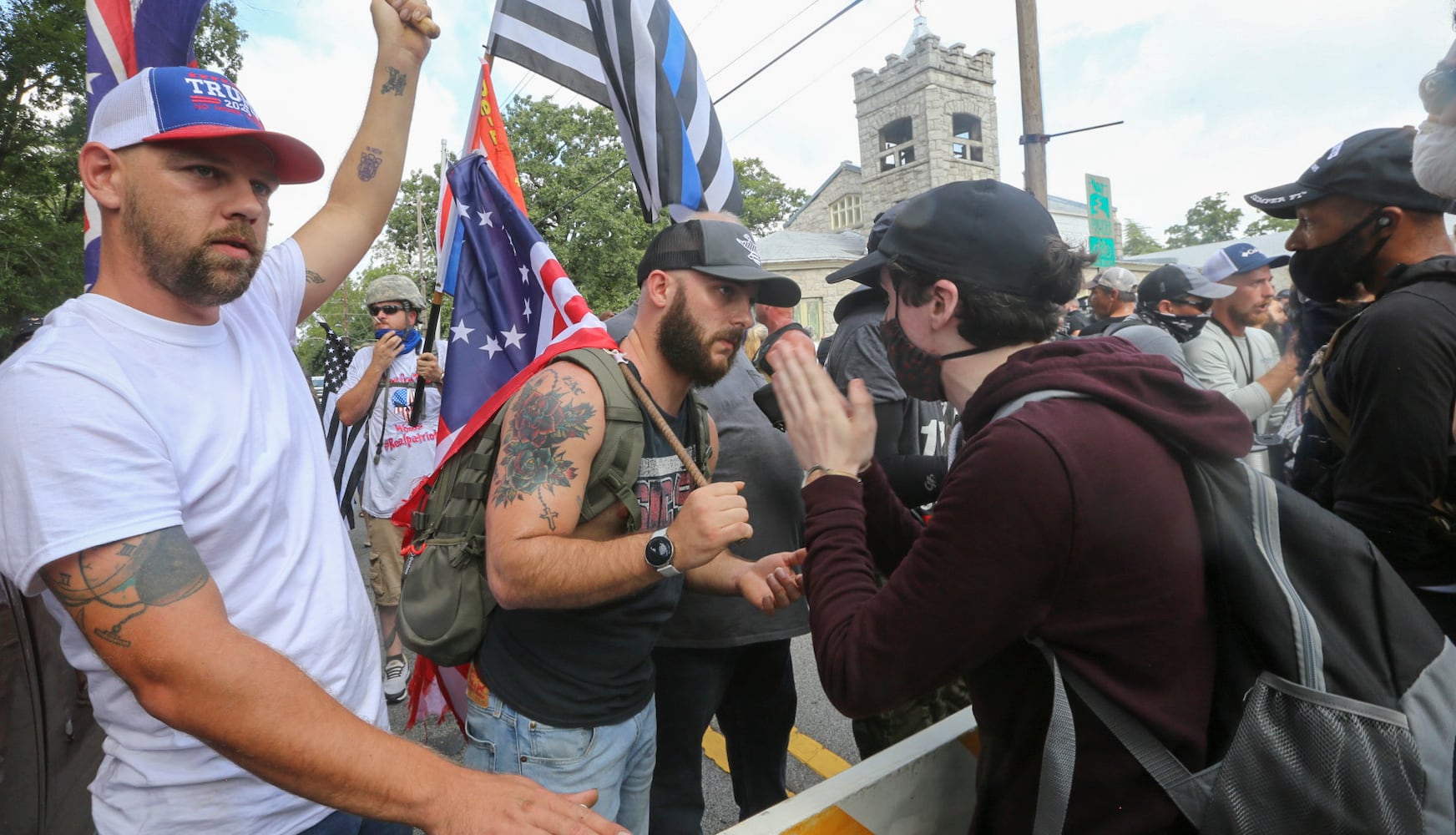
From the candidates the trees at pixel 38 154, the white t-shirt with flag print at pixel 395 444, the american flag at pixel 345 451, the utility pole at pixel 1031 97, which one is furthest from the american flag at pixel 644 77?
the trees at pixel 38 154

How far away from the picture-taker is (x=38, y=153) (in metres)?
10.8

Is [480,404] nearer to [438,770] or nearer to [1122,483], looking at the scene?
[438,770]

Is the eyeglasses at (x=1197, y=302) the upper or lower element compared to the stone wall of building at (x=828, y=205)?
lower

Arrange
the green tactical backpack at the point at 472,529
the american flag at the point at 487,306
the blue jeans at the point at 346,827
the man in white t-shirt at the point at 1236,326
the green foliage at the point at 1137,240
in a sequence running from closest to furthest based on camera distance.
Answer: the blue jeans at the point at 346,827 < the green tactical backpack at the point at 472,529 < the american flag at the point at 487,306 < the man in white t-shirt at the point at 1236,326 < the green foliage at the point at 1137,240

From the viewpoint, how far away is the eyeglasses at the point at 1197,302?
209 inches

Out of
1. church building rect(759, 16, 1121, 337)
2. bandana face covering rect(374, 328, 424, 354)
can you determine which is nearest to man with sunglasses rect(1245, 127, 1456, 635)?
bandana face covering rect(374, 328, 424, 354)

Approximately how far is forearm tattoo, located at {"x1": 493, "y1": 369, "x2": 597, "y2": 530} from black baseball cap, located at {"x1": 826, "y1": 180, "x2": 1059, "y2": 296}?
35.3 inches

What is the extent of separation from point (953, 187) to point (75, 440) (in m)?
1.75

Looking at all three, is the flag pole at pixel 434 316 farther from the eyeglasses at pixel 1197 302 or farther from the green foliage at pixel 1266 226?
the green foliage at pixel 1266 226

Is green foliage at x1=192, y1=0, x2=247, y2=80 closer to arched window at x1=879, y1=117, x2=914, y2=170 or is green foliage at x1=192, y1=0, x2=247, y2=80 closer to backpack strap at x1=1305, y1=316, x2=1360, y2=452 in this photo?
backpack strap at x1=1305, y1=316, x2=1360, y2=452

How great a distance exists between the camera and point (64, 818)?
1792 millimetres

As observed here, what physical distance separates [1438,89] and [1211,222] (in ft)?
215

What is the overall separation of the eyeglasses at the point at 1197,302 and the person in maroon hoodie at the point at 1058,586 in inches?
184

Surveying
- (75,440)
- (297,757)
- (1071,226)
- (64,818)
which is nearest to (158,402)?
(75,440)
